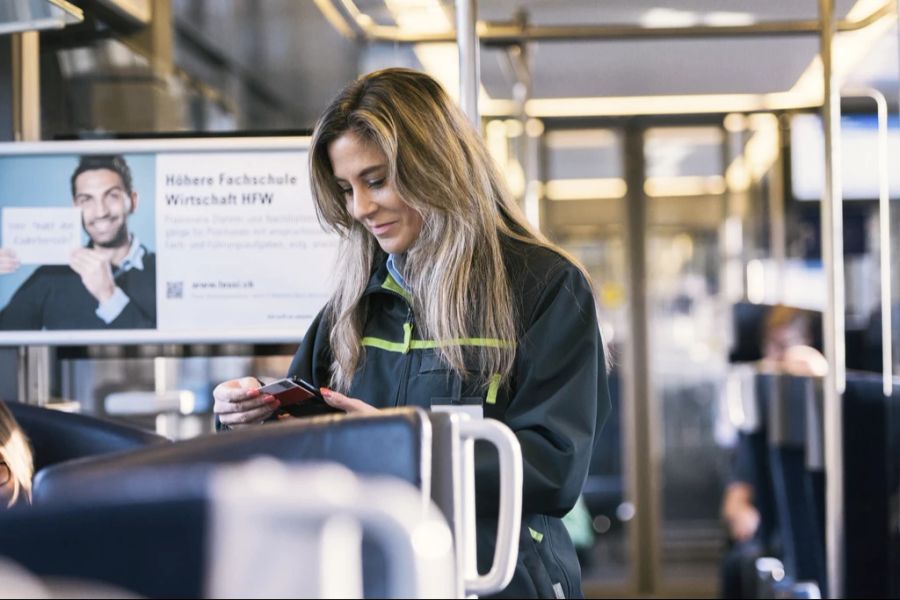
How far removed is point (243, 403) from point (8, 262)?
139 cm

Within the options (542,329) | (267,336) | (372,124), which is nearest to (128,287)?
(267,336)

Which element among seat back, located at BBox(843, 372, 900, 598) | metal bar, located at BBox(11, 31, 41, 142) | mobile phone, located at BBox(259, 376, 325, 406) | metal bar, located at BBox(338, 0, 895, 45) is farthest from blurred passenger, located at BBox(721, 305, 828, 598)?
mobile phone, located at BBox(259, 376, 325, 406)

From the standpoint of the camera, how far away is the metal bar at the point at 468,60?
121 inches

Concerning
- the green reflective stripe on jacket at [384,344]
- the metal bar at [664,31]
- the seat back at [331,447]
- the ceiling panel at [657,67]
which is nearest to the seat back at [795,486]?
the metal bar at [664,31]

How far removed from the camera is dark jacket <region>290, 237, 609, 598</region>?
2020 mm

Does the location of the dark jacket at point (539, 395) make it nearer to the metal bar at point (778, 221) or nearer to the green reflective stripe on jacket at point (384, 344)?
the green reflective stripe on jacket at point (384, 344)

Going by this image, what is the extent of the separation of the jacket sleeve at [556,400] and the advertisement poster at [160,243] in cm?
121

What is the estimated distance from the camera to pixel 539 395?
210 cm

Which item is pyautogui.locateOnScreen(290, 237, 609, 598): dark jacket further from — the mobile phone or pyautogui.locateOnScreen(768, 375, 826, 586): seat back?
pyautogui.locateOnScreen(768, 375, 826, 586): seat back

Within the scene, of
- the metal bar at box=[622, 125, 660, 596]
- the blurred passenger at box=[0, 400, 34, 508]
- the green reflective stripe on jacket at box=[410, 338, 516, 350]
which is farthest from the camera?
A: the metal bar at box=[622, 125, 660, 596]

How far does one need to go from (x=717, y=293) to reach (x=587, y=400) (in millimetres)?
6007

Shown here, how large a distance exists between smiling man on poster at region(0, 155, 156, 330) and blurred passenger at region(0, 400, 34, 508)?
0.79 meters

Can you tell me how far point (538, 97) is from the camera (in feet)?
24.5

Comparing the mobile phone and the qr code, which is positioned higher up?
the qr code
